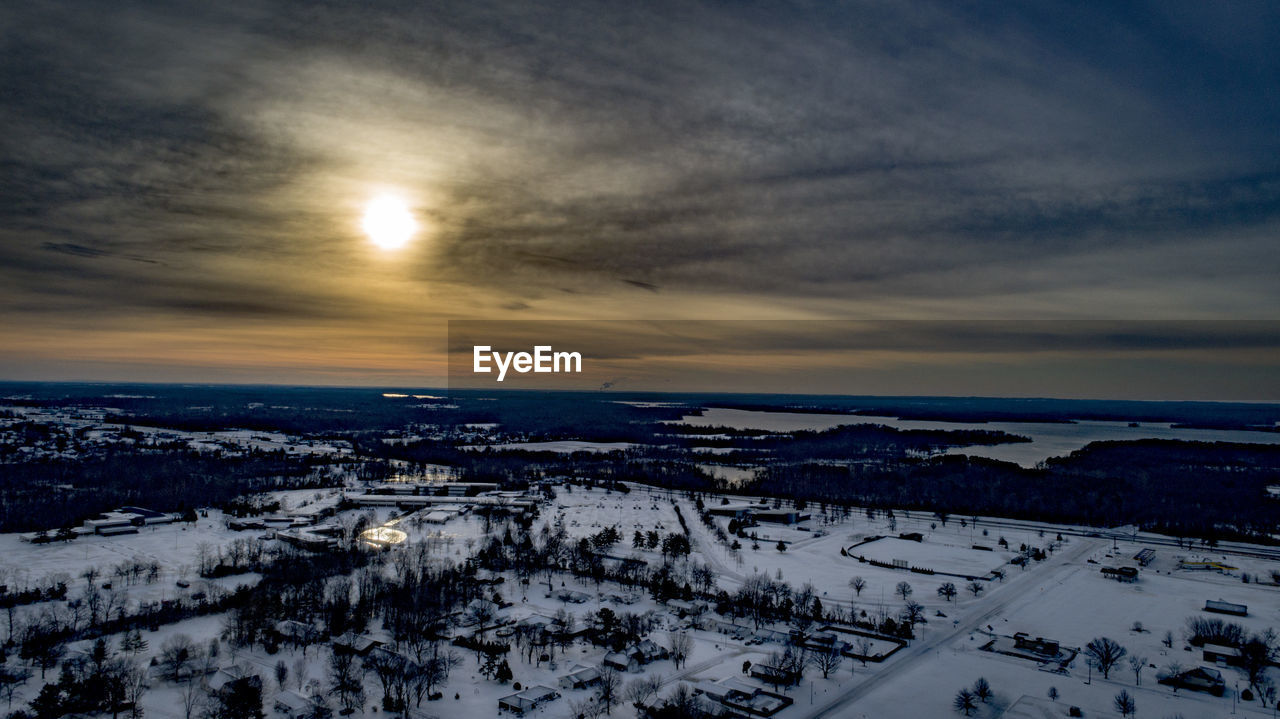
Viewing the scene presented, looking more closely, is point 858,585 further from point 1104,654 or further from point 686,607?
point 1104,654

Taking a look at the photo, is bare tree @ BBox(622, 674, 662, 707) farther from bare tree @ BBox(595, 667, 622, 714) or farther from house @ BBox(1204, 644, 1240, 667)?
house @ BBox(1204, 644, 1240, 667)

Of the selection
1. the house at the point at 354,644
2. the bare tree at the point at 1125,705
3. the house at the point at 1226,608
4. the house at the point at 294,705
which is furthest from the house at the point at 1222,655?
the house at the point at 294,705

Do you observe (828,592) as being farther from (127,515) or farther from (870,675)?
(127,515)

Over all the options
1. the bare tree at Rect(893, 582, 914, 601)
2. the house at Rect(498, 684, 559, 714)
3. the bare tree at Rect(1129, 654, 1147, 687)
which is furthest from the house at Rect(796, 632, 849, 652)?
the house at Rect(498, 684, 559, 714)

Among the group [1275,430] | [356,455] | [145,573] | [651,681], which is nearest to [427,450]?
[356,455]

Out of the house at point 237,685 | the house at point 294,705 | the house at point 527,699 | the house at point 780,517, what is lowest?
the house at point 780,517

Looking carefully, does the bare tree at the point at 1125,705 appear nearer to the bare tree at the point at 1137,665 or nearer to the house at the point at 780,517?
the bare tree at the point at 1137,665
